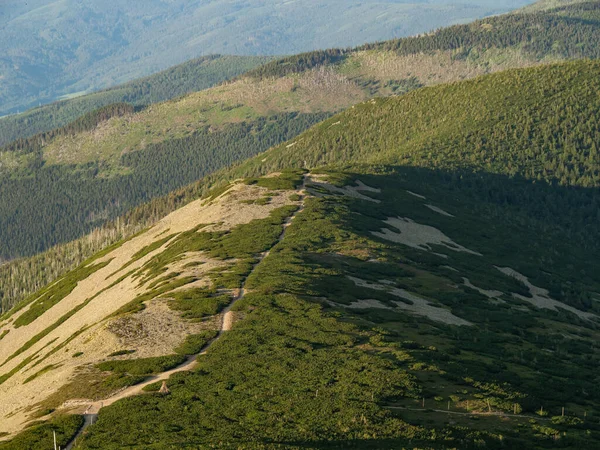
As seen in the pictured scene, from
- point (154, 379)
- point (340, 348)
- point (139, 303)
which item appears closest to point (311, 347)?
point (340, 348)

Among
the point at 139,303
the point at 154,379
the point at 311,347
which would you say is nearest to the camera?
the point at 154,379

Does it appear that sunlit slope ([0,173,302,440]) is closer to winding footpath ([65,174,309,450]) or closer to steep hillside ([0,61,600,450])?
steep hillside ([0,61,600,450])

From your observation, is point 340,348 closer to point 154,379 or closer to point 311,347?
point 311,347

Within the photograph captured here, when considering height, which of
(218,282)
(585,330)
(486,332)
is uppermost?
(218,282)

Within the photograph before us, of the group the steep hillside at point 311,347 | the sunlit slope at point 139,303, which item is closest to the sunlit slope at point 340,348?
the steep hillside at point 311,347

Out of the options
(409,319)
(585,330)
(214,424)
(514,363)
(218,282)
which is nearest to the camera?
(214,424)

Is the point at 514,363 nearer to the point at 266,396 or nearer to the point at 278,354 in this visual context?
the point at 278,354

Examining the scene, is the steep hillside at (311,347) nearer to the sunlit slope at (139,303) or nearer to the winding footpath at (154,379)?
the winding footpath at (154,379)

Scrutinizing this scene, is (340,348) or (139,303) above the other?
(340,348)

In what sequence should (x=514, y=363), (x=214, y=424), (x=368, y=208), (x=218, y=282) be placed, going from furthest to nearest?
1. (x=368, y=208)
2. (x=218, y=282)
3. (x=514, y=363)
4. (x=214, y=424)

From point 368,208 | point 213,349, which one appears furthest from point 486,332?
point 368,208

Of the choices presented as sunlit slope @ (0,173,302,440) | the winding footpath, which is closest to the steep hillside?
the winding footpath
